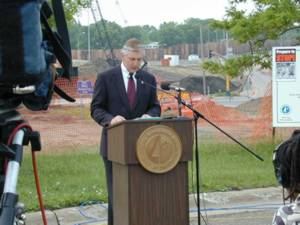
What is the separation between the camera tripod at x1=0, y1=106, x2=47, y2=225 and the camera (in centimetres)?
229

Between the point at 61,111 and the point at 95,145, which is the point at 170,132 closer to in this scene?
the point at 95,145

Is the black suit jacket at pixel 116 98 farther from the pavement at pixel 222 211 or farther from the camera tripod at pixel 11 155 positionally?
the camera tripod at pixel 11 155

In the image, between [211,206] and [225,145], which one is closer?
[211,206]

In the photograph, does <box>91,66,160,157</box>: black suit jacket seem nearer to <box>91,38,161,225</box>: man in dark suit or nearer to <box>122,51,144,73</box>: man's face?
<box>91,38,161,225</box>: man in dark suit

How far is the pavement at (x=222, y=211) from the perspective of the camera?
761 cm

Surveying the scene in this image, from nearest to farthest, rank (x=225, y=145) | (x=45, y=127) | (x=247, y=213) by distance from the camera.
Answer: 1. (x=247, y=213)
2. (x=225, y=145)
3. (x=45, y=127)

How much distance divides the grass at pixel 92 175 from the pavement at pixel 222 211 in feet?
0.73

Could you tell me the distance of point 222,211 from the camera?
8.24 meters

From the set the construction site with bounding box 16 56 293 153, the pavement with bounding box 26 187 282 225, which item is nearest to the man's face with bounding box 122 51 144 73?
the pavement with bounding box 26 187 282 225

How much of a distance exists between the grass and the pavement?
0.22m

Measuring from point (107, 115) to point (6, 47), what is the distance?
3653 millimetres

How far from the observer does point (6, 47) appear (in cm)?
239

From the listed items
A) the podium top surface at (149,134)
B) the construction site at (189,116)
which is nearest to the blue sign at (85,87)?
the construction site at (189,116)

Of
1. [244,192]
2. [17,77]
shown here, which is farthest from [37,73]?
[244,192]
